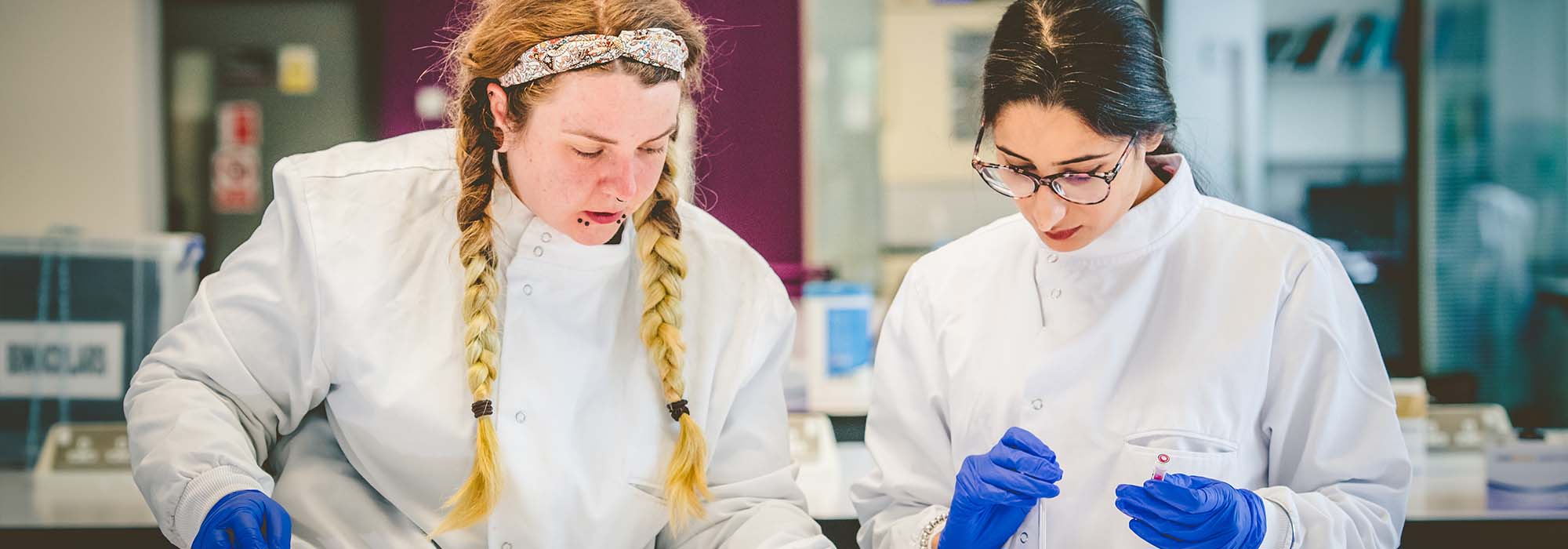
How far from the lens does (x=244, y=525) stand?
1.38 meters

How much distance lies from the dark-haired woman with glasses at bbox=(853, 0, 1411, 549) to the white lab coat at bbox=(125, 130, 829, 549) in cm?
24

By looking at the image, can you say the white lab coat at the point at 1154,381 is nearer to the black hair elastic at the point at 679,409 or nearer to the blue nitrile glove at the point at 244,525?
the black hair elastic at the point at 679,409

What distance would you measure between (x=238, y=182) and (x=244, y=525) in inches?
156

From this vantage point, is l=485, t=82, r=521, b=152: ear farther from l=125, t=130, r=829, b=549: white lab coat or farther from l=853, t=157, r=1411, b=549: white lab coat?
l=853, t=157, r=1411, b=549: white lab coat

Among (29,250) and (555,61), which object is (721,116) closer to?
(29,250)

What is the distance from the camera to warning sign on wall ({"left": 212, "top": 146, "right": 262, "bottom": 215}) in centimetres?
491

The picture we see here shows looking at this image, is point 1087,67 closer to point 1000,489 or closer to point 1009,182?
point 1009,182

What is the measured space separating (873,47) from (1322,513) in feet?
13.9

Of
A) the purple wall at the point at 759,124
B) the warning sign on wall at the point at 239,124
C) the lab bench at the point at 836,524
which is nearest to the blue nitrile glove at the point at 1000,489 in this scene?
the lab bench at the point at 836,524

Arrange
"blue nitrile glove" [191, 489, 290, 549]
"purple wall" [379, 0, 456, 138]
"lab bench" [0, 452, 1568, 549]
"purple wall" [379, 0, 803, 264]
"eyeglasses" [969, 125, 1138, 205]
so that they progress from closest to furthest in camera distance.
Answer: "blue nitrile glove" [191, 489, 290, 549] < "eyeglasses" [969, 125, 1138, 205] < "lab bench" [0, 452, 1568, 549] < "purple wall" [379, 0, 803, 264] < "purple wall" [379, 0, 456, 138]

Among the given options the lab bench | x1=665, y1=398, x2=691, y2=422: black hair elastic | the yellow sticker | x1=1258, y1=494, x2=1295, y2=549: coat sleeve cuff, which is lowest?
the lab bench

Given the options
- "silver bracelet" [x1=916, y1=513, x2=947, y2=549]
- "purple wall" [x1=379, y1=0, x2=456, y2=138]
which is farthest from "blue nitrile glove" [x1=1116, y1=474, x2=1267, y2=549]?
"purple wall" [x1=379, y1=0, x2=456, y2=138]

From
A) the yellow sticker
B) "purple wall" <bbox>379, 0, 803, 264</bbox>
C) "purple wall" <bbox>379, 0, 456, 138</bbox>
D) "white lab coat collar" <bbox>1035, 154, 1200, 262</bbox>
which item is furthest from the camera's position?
the yellow sticker

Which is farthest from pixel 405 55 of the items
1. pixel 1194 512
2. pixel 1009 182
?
pixel 1194 512
